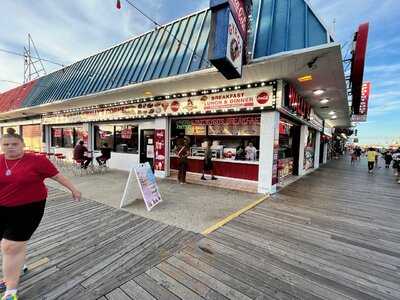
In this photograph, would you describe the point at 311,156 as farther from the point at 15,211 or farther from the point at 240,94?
the point at 15,211

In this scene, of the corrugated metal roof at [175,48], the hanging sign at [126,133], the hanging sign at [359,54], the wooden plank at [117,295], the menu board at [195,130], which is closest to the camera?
the wooden plank at [117,295]

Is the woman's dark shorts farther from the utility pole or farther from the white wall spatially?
the utility pole

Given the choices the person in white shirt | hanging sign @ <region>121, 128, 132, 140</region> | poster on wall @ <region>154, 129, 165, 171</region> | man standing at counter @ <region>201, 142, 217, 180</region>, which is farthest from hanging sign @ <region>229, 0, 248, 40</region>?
hanging sign @ <region>121, 128, 132, 140</region>

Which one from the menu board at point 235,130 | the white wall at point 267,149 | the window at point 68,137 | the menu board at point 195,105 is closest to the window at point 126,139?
the menu board at point 195,105

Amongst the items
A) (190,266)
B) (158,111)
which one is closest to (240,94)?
(158,111)

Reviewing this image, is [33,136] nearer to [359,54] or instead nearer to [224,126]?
[224,126]

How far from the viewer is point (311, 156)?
12734 millimetres

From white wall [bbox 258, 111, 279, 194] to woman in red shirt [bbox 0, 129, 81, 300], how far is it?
5.54 metres

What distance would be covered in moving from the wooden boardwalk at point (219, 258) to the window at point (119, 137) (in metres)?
5.52

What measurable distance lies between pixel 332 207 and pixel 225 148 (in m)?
4.20

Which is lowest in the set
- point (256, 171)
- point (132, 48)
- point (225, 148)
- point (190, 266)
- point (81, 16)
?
point (190, 266)

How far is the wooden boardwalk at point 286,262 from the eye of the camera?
2.17 m

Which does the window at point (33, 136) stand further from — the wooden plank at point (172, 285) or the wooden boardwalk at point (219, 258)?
the wooden plank at point (172, 285)

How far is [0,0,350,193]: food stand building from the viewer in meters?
4.97
